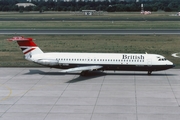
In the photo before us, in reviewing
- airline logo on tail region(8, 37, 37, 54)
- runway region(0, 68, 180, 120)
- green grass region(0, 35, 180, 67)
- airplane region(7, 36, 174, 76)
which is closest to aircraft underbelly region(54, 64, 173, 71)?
airplane region(7, 36, 174, 76)

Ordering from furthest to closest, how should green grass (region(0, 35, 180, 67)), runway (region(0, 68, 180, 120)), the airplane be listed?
green grass (region(0, 35, 180, 67)) → the airplane → runway (region(0, 68, 180, 120))

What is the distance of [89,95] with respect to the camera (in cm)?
3756

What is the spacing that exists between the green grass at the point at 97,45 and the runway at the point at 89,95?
396 inches

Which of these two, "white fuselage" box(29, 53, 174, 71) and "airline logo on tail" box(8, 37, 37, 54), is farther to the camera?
"airline logo on tail" box(8, 37, 37, 54)

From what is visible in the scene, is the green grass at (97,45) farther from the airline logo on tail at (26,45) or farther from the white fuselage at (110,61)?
the white fuselage at (110,61)

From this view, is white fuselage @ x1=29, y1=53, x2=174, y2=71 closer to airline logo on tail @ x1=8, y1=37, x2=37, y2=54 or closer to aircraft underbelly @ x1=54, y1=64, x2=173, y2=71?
aircraft underbelly @ x1=54, y1=64, x2=173, y2=71

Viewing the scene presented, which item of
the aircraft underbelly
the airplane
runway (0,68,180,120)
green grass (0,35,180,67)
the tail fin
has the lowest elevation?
runway (0,68,180,120)

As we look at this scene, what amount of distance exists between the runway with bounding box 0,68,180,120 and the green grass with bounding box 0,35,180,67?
1006cm

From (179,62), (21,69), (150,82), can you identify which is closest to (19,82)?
(21,69)

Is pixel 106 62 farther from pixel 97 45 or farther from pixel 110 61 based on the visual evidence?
pixel 97 45

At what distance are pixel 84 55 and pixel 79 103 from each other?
12937 millimetres

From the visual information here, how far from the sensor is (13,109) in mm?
32719

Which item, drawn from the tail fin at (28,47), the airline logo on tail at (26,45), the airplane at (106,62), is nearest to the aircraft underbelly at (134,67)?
the airplane at (106,62)

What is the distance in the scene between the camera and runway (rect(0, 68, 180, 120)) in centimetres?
3122
